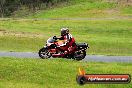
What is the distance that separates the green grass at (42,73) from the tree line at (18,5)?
5431 cm

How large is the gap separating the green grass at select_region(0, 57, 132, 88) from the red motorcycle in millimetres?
4726

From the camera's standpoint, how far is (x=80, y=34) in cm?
4594

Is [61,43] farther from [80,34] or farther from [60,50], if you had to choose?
[80,34]

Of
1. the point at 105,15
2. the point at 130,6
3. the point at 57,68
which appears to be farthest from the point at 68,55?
the point at 130,6

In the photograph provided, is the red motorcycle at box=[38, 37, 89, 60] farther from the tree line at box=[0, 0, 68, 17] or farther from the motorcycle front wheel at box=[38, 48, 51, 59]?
the tree line at box=[0, 0, 68, 17]

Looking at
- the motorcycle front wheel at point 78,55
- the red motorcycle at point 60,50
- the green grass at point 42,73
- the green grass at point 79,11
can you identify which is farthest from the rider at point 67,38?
the green grass at point 79,11

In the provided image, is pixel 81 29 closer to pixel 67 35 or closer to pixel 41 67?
pixel 67 35

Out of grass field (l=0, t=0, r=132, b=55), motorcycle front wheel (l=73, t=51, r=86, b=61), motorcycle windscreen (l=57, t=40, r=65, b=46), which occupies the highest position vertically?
motorcycle windscreen (l=57, t=40, r=65, b=46)

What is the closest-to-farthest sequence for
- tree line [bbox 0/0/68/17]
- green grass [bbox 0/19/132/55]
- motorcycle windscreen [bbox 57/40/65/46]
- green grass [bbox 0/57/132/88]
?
green grass [bbox 0/57/132/88], motorcycle windscreen [bbox 57/40/65/46], green grass [bbox 0/19/132/55], tree line [bbox 0/0/68/17]

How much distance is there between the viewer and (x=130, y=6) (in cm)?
7081

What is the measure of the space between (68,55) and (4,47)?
10120 mm

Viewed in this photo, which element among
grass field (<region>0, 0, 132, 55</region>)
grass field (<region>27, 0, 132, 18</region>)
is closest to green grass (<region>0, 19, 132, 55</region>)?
grass field (<region>0, 0, 132, 55</region>)

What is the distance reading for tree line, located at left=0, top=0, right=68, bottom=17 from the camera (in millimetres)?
74106

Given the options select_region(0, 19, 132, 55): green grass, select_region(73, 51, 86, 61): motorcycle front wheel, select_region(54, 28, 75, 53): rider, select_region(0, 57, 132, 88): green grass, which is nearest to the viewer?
select_region(0, 57, 132, 88): green grass
